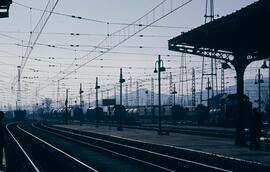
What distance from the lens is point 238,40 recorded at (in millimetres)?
24031

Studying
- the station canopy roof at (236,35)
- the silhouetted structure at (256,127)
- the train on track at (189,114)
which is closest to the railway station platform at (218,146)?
the silhouetted structure at (256,127)

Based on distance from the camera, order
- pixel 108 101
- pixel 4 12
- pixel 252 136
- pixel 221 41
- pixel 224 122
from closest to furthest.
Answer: pixel 4 12 → pixel 252 136 → pixel 221 41 → pixel 224 122 → pixel 108 101

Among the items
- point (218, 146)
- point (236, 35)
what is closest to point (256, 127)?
point (218, 146)

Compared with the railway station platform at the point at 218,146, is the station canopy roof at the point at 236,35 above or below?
above

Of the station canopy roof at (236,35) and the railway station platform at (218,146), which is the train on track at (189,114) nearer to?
the railway station platform at (218,146)

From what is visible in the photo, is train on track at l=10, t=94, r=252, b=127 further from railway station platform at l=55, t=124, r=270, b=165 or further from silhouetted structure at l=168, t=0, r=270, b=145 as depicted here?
silhouetted structure at l=168, t=0, r=270, b=145

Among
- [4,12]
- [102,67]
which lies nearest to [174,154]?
[4,12]

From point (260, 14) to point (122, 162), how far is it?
29.3 ft

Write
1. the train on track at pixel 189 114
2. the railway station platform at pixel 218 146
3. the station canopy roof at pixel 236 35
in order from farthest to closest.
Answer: the train on track at pixel 189 114 < the station canopy roof at pixel 236 35 < the railway station platform at pixel 218 146

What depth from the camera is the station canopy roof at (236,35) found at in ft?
64.5

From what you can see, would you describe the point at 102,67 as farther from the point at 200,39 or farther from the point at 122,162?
the point at 122,162

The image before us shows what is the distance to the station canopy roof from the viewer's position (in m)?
19.7

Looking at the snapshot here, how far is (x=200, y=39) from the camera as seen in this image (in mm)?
24938

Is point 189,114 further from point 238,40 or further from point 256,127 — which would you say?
point 256,127
